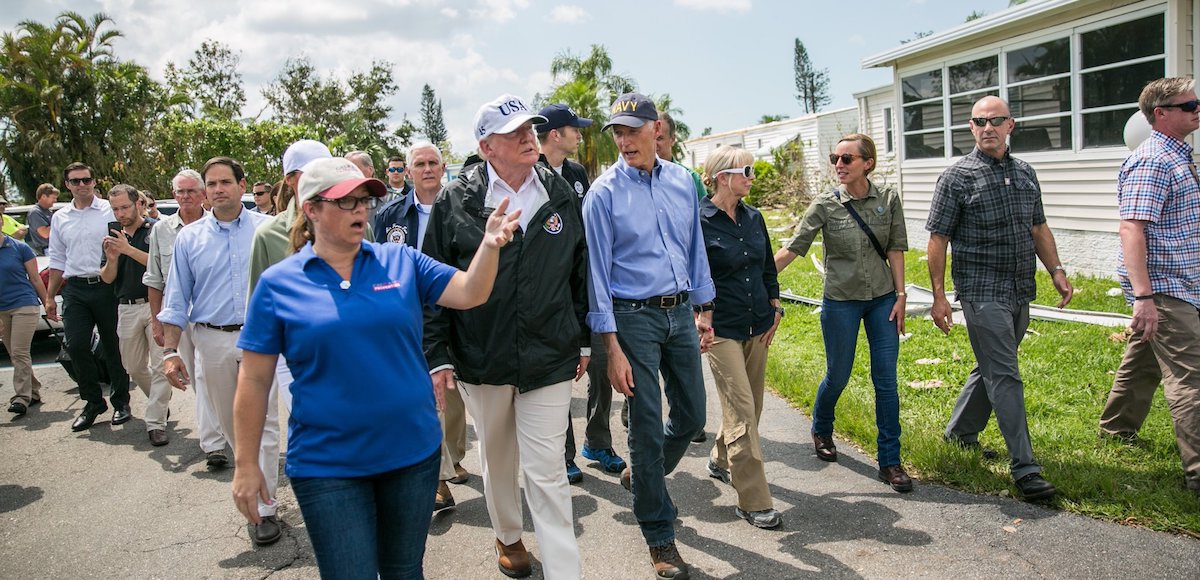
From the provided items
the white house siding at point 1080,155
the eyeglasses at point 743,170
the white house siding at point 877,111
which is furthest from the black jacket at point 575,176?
the white house siding at point 877,111

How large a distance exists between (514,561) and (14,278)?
6.80 meters

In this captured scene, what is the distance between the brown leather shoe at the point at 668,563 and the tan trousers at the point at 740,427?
64 cm

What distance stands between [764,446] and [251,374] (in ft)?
13.0

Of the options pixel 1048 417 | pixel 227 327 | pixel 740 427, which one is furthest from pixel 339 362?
pixel 1048 417

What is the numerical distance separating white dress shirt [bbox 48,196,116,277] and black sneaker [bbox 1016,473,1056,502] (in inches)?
298

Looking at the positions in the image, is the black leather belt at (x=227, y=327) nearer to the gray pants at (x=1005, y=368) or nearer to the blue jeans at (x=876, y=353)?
the blue jeans at (x=876, y=353)

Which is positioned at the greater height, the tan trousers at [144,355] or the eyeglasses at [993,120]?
the eyeglasses at [993,120]

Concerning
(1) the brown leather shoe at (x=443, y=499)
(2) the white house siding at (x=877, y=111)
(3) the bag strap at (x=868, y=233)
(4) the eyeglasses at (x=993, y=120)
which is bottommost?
(1) the brown leather shoe at (x=443, y=499)

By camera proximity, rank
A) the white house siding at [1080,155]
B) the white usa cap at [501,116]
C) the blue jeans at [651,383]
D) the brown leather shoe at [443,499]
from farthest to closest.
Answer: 1. the white house siding at [1080,155]
2. the brown leather shoe at [443,499]
3. the blue jeans at [651,383]
4. the white usa cap at [501,116]

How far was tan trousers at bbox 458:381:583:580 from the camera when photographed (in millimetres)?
3607

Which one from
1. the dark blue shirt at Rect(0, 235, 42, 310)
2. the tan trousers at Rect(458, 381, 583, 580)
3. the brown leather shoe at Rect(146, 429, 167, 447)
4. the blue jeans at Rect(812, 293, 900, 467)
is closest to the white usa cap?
the tan trousers at Rect(458, 381, 583, 580)

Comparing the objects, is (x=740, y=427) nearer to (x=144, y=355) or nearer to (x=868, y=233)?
(x=868, y=233)

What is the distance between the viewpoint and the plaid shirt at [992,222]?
4750 mm

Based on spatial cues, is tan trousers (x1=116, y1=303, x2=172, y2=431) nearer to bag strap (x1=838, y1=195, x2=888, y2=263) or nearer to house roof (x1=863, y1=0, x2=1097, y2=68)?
bag strap (x1=838, y1=195, x2=888, y2=263)
